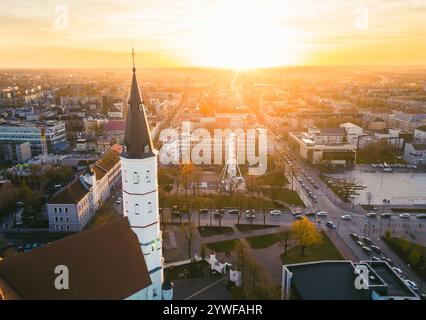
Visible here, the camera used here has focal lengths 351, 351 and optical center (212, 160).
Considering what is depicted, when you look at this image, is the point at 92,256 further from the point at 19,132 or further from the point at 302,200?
the point at 19,132

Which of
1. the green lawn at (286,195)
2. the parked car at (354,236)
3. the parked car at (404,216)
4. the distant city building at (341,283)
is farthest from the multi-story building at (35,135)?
the parked car at (404,216)

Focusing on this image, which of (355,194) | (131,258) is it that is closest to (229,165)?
(355,194)

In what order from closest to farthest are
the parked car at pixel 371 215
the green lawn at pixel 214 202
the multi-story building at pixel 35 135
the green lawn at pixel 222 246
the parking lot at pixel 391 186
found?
the green lawn at pixel 222 246 < the parked car at pixel 371 215 < the green lawn at pixel 214 202 < the parking lot at pixel 391 186 < the multi-story building at pixel 35 135

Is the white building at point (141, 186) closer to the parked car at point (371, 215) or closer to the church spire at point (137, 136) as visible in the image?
the church spire at point (137, 136)

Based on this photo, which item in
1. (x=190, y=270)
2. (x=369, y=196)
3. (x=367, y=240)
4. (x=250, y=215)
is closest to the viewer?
(x=190, y=270)

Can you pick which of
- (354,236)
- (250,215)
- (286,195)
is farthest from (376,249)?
(286,195)

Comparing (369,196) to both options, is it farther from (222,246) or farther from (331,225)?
(222,246)
